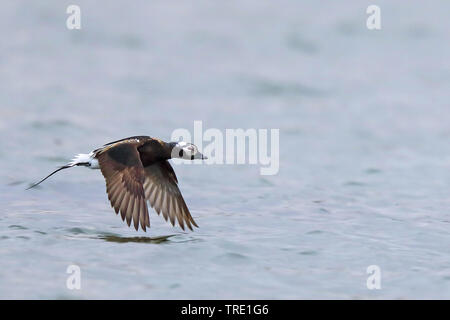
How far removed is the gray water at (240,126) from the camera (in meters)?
9.12

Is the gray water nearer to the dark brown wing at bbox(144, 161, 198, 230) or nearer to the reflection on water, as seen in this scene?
the reflection on water

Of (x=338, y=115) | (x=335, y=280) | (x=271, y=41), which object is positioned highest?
(x=271, y=41)

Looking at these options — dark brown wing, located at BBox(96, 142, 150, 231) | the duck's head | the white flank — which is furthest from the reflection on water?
the duck's head

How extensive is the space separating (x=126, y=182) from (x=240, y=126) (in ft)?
23.3

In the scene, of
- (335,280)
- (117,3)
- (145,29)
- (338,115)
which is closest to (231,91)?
(338,115)

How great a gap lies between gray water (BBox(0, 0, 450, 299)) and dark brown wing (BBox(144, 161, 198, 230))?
175mm

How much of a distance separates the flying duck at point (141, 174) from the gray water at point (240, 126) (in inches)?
10.3

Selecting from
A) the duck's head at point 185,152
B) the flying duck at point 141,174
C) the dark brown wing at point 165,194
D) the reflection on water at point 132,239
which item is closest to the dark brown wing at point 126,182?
the flying duck at point 141,174

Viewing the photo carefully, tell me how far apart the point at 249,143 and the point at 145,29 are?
263 inches

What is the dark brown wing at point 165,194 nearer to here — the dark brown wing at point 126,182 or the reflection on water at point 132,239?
the reflection on water at point 132,239

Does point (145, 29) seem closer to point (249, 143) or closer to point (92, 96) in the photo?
point (92, 96)

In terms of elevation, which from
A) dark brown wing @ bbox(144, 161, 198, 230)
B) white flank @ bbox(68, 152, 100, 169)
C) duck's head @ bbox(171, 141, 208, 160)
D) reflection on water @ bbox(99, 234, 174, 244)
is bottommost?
reflection on water @ bbox(99, 234, 174, 244)

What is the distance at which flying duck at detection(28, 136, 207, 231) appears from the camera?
9.71 meters

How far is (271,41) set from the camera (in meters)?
21.7
